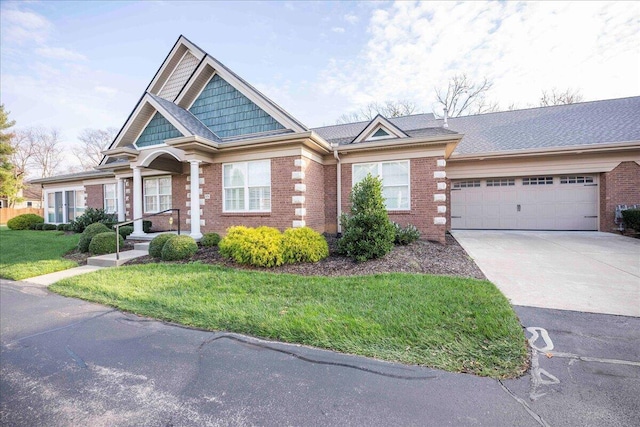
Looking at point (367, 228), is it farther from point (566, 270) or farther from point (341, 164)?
point (341, 164)

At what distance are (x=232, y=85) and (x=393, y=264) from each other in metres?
8.76

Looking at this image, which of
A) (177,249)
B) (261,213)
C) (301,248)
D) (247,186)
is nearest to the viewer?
(301,248)

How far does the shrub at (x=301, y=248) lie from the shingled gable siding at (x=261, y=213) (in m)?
1.94

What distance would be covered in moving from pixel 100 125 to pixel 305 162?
4844 centimetres

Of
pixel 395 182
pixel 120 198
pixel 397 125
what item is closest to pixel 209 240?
pixel 395 182

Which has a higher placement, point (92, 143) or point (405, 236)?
point (92, 143)

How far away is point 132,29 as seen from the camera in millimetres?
9688

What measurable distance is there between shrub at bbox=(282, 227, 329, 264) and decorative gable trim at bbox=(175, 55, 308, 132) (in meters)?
3.68

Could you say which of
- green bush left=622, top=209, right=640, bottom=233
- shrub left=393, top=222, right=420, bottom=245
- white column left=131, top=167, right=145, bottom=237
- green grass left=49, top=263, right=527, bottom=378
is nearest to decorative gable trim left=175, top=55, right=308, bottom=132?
white column left=131, top=167, right=145, bottom=237

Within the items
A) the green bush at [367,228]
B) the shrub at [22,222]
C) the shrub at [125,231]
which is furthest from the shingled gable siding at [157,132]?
the shrub at [22,222]

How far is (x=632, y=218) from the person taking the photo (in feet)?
34.0

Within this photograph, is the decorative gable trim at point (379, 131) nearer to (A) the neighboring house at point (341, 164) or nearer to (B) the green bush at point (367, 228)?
(A) the neighboring house at point (341, 164)

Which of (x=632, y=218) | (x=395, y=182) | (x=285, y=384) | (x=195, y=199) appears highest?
(x=395, y=182)

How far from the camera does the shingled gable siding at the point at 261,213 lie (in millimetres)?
9149
